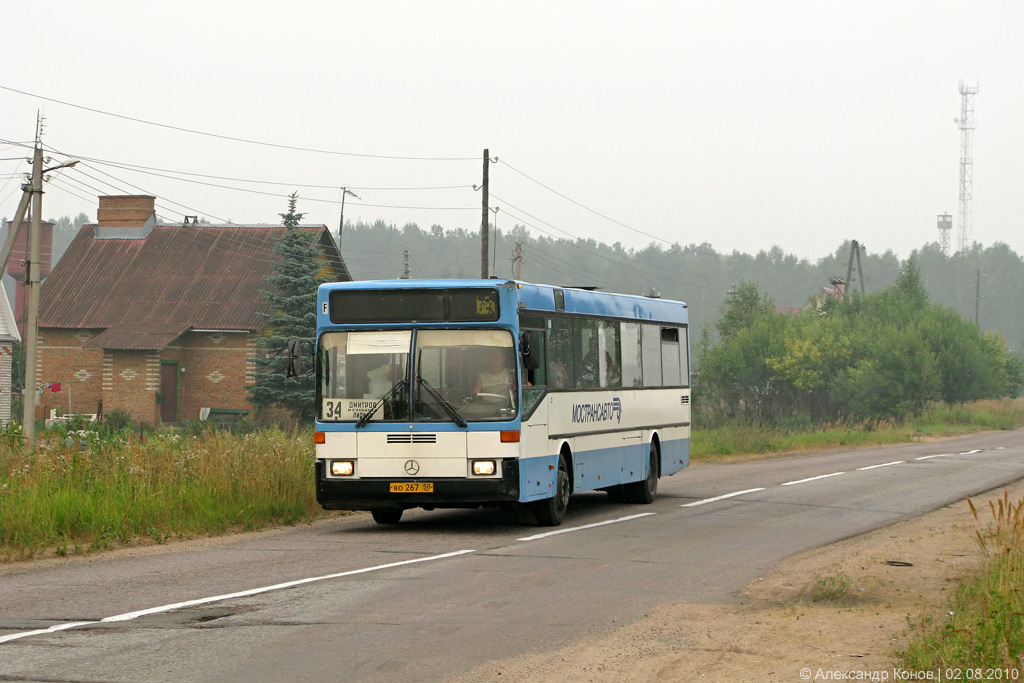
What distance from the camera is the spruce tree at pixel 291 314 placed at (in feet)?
171

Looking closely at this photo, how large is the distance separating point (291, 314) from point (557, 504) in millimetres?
38541

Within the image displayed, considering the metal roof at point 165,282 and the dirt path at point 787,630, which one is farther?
the metal roof at point 165,282

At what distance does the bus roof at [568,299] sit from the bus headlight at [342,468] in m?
2.04

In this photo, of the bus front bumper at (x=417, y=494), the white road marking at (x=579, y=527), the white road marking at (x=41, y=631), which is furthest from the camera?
the white road marking at (x=579, y=527)

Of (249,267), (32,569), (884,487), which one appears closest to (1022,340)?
(249,267)

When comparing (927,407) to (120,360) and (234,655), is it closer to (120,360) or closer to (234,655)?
(120,360)

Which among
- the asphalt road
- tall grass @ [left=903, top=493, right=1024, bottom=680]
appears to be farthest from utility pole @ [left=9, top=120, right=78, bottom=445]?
tall grass @ [left=903, top=493, right=1024, bottom=680]

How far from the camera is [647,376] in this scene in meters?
19.7

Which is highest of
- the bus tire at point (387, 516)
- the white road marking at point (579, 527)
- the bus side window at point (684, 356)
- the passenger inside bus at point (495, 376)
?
the bus side window at point (684, 356)

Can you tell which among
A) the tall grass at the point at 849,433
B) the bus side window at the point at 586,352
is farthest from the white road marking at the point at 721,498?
the tall grass at the point at 849,433

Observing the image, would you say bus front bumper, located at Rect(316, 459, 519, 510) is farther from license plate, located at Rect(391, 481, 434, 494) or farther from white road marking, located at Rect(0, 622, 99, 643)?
white road marking, located at Rect(0, 622, 99, 643)

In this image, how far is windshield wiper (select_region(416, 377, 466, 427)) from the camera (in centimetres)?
1470

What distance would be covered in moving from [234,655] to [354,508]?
23.8 feet

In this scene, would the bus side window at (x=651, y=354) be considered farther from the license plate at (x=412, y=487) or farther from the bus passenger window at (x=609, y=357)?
the license plate at (x=412, y=487)
